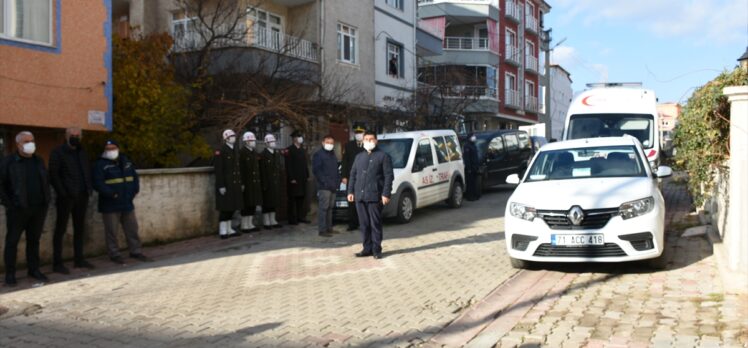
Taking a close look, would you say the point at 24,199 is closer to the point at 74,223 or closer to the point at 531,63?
the point at 74,223

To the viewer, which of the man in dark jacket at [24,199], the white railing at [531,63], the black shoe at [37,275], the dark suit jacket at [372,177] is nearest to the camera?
the man in dark jacket at [24,199]

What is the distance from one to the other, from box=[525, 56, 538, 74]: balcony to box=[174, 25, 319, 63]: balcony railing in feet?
92.3

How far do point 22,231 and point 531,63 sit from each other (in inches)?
1666

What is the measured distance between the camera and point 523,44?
44.8 metres

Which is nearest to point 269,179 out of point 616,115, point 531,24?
point 616,115

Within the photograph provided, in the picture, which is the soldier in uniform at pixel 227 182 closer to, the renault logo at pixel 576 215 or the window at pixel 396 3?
the renault logo at pixel 576 215

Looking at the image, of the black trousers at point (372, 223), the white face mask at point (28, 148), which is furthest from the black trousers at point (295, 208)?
the white face mask at point (28, 148)

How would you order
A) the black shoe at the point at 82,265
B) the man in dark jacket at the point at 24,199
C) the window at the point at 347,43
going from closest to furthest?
the man in dark jacket at the point at 24,199
the black shoe at the point at 82,265
the window at the point at 347,43

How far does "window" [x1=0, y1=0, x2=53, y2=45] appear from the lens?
444 inches

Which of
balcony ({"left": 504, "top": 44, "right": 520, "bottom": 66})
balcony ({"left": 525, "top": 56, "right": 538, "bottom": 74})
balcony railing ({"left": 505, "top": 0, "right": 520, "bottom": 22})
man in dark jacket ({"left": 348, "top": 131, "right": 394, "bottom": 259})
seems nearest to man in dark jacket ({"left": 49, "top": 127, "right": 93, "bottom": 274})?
man in dark jacket ({"left": 348, "top": 131, "right": 394, "bottom": 259})

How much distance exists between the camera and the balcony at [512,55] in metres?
41.6

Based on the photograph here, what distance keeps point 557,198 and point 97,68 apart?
9.77 m

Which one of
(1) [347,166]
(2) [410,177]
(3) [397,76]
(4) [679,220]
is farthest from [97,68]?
(3) [397,76]

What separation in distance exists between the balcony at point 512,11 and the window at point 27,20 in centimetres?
3383
